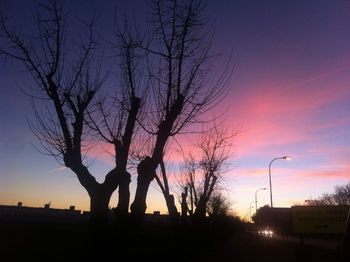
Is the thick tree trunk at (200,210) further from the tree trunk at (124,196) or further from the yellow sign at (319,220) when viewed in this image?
the tree trunk at (124,196)

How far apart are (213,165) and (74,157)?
80.8 feet

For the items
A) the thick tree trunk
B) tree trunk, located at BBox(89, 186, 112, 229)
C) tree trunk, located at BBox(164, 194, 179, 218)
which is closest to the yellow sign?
tree trunk, located at BBox(164, 194, 179, 218)

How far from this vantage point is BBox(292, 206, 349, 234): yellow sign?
22.3 m

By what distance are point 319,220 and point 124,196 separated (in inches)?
465

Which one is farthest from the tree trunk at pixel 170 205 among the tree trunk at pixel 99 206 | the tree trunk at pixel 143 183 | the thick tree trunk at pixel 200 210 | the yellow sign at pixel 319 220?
the tree trunk at pixel 99 206

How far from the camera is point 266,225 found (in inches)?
4301

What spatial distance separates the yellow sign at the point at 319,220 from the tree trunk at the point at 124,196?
36.0 feet

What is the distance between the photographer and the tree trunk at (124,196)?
14.5 meters

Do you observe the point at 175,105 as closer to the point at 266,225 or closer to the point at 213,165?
the point at 213,165

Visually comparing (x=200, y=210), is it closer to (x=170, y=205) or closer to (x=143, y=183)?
(x=170, y=205)

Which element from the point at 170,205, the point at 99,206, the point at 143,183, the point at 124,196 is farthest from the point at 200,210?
the point at 99,206

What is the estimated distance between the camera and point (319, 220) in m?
22.3

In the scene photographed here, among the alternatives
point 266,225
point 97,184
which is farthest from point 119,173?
point 266,225

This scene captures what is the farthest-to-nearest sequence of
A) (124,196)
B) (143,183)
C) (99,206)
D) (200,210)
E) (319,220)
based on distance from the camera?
(200,210), (319,220), (124,196), (143,183), (99,206)
